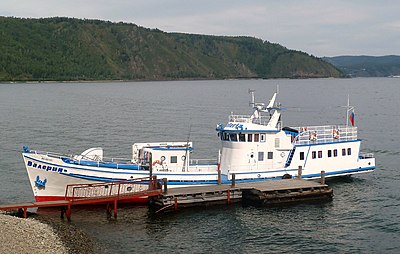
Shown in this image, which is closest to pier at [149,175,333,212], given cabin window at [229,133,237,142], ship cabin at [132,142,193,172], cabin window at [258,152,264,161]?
cabin window at [258,152,264,161]

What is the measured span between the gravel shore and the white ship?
4.95 m

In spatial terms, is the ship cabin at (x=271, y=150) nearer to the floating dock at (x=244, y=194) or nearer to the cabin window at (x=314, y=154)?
the cabin window at (x=314, y=154)

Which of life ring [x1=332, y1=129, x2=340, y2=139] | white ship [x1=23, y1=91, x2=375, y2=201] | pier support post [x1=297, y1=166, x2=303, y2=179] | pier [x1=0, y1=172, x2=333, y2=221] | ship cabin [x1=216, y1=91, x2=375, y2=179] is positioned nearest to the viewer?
pier [x1=0, y1=172, x2=333, y2=221]

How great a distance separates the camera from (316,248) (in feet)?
103

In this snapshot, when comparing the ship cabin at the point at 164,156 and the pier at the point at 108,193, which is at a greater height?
the ship cabin at the point at 164,156

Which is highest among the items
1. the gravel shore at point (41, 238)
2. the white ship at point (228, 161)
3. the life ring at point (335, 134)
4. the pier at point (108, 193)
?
the life ring at point (335, 134)

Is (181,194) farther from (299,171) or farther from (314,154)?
(314,154)

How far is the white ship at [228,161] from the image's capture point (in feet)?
126

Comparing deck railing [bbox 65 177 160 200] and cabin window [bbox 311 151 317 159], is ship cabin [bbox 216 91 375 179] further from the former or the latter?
deck railing [bbox 65 177 160 200]

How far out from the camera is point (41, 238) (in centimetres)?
2900

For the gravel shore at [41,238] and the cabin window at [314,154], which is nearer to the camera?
the gravel shore at [41,238]

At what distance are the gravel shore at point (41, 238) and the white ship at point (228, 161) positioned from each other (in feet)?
16.2

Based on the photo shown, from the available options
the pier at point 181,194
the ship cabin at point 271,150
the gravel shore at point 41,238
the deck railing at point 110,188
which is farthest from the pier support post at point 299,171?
the gravel shore at point 41,238

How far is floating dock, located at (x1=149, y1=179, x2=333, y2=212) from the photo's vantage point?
37938mm
